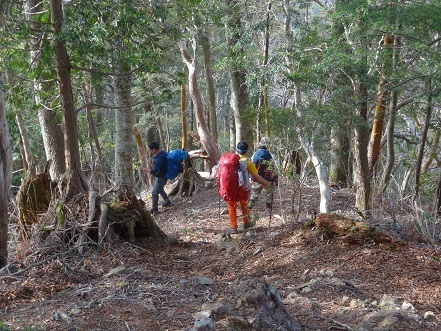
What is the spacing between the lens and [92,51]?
7418 mm

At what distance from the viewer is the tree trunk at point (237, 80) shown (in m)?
15.4

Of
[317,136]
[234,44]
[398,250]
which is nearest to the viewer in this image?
[398,250]

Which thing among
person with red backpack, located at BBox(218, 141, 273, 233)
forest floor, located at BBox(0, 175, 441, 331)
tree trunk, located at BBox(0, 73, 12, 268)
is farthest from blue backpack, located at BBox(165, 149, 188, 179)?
tree trunk, located at BBox(0, 73, 12, 268)

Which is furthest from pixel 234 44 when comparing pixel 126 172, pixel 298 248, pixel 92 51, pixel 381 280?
pixel 381 280

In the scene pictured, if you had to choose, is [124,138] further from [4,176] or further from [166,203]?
[4,176]

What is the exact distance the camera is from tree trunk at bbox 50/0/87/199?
7281 mm

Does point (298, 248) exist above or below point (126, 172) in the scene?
below

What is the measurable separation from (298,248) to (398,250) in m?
1.32

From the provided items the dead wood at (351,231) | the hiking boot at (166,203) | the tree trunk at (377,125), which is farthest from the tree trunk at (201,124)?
the dead wood at (351,231)

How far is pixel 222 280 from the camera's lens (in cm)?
636

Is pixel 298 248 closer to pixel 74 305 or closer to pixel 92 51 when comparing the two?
pixel 74 305

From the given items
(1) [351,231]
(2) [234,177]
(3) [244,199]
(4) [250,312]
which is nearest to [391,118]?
(3) [244,199]

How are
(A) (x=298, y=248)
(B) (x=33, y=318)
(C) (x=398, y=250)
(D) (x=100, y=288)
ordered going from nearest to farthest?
1. (B) (x=33, y=318)
2. (D) (x=100, y=288)
3. (C) (x=398, y=250)
4. (A) (x=298, y=248)

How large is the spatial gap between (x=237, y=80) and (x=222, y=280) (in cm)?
1030
